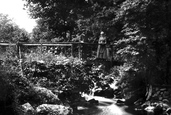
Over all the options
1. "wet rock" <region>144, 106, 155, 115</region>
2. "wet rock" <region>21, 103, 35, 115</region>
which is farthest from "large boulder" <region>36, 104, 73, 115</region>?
"wet rock" <region>144, 106, 155, 115</region>

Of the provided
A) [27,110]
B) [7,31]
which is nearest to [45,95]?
[27,110]

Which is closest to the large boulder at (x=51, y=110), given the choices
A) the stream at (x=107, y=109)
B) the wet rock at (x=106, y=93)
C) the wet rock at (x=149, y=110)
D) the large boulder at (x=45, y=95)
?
the large boulder at (x=45, y=95)

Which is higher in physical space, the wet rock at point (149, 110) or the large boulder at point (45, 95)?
the large boulder at point (45, 95)

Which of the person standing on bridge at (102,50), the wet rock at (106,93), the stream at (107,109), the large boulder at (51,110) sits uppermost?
the person standing on bridge at (102,50)

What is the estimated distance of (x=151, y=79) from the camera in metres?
10.6

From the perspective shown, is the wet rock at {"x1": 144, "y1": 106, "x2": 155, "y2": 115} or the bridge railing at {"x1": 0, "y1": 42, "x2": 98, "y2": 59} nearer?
the wet rock at {"x1": 144, "y1": 106, "x2": 155, "y2": 115}

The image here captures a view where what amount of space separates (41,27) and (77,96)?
20796 mm

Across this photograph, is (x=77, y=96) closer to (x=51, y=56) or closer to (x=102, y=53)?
(x=51, y=56)

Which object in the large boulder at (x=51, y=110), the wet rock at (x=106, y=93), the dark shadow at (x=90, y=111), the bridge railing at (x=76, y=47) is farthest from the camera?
the wet rock at (x=106, y=93)

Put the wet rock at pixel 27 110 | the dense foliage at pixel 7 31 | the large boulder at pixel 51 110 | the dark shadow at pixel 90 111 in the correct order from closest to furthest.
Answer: the wet rock at pixel 27 110 → the large boulder at pixel 51 110 → the dark shadow at pixel 90 111 → the dense foliage at pixel 7 31

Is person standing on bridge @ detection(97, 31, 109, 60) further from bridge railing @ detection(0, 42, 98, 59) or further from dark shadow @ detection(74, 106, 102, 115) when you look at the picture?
dark shadow @ detection(74, 106, 102, 115)

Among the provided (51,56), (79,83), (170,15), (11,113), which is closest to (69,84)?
(79,83)

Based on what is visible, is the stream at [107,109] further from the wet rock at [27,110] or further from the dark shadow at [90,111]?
the wet rock at [27,110]

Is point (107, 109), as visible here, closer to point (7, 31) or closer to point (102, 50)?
point (102, 50)
